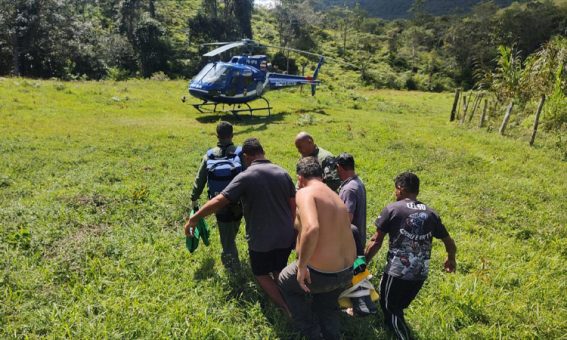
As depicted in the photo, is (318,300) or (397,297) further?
(397,297)

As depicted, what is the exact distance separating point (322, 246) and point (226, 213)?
1716 millimetres

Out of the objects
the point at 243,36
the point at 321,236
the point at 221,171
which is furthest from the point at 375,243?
the point at 243,36

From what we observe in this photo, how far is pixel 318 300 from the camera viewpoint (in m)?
3.57

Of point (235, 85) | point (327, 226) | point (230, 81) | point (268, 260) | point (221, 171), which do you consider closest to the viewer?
point (327, 226)

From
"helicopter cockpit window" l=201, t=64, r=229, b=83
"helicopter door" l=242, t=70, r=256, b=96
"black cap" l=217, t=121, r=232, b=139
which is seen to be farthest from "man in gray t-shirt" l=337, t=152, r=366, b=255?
"helicopter door" l=242, t=70, r=256, b=96

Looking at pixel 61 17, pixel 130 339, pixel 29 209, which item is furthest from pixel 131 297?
pixel 61 17

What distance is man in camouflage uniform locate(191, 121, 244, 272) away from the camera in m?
4.60

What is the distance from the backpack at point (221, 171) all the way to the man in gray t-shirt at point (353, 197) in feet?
4.03

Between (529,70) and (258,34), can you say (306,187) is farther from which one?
(258,34)

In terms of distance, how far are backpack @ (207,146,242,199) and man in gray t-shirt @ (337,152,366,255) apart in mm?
1227

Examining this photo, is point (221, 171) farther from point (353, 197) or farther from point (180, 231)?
point (180, 231)

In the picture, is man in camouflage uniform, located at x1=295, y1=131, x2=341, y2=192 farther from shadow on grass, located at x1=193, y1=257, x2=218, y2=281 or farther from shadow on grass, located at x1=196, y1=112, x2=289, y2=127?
shadow on grass, located at x1=196, y1=112, x2=289, y2=127

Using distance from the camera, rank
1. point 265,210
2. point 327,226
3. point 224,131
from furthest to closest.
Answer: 1. point 224,131
2. point 265,210
3. point 327,226

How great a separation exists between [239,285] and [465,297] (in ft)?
8.74
